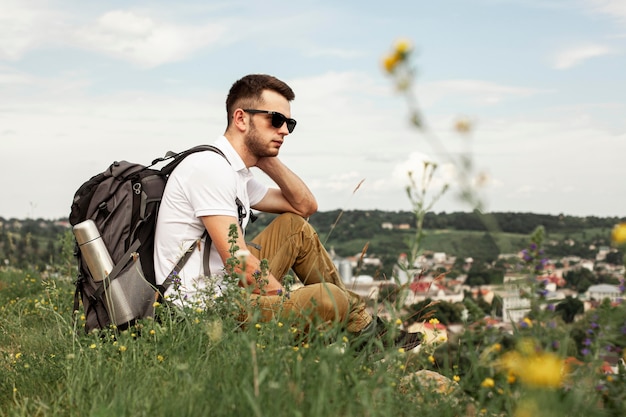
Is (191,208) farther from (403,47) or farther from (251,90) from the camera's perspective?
(403,47)

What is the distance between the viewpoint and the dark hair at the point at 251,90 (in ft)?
17.4

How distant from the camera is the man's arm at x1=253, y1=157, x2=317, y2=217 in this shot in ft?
19.5

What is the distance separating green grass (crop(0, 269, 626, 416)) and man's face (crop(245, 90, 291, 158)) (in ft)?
5.51

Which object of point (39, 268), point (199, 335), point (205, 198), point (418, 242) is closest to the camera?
point (418, 242)

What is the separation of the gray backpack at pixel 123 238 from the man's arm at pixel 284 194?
1161mm

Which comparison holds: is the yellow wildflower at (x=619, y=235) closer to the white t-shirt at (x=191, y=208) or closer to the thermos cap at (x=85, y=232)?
the white t-shirt at (x=191, y=208)

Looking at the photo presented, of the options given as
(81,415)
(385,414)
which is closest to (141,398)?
(81,415)

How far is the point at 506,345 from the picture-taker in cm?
290

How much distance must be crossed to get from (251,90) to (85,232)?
1582mm

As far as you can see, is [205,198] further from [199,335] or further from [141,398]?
[141,398]

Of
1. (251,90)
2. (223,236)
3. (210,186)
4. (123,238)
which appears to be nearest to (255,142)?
(251,90)

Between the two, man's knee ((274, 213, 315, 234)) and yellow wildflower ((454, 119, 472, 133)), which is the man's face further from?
yellow wildflower ((454, 119, 472, 133))

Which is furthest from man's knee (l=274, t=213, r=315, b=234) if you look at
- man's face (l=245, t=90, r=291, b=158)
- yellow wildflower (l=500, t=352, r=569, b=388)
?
yellow wildflower (l=500, t=352, r=569, b=388)

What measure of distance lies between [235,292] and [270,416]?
123cm
